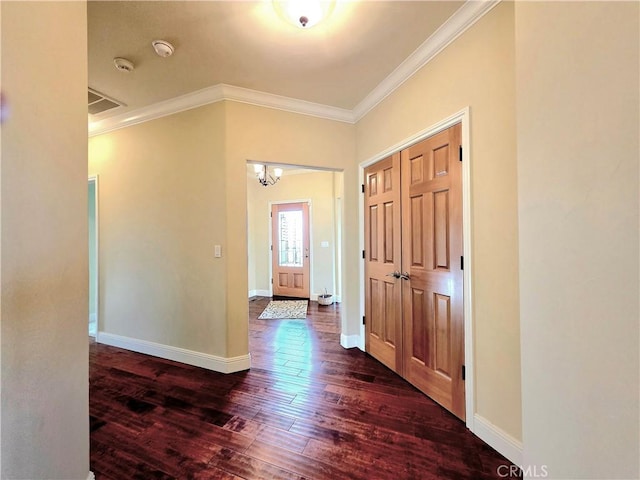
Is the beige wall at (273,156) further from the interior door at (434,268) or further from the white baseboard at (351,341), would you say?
the interior door at (434,268)

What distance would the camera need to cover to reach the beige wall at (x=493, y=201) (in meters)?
1.41

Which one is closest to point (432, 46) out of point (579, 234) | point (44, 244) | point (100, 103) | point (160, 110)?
point (579, 234)

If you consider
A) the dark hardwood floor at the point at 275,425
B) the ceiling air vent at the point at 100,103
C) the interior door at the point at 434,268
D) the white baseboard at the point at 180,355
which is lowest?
the dark hardwood floor at the point at 275,425

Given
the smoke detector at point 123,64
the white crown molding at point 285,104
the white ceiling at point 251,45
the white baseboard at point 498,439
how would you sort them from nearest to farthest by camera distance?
the white baseboard at point 498,439
the white ceiling at point 251,45
the smoke detector at point 123,64
the white crown molding at point 285,104

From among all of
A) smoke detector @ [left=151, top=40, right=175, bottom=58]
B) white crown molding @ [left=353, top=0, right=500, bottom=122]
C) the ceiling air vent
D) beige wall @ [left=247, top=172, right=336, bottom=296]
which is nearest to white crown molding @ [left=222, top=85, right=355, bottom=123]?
white crown molding @ [left=353, top=0, right=500, bottom=122]

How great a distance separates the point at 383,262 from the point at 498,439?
1465 millimetres

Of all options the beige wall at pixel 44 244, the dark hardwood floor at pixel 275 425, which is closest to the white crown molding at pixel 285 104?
the beige wall at pixel 44 244

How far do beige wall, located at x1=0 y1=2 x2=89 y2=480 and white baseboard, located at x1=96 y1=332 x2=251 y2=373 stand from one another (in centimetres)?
128

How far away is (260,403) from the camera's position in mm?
1984

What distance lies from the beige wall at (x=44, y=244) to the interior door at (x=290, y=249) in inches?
176

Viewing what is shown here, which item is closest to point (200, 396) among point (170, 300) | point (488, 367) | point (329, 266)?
point (170, 300)

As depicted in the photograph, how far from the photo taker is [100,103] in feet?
8.75

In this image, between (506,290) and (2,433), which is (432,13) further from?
(2,433)

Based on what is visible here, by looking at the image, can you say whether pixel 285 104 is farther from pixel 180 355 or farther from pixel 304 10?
pixel 180 355
